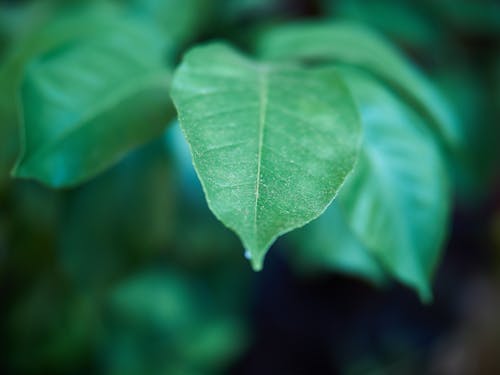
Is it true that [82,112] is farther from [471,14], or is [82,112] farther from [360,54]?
[471,14]

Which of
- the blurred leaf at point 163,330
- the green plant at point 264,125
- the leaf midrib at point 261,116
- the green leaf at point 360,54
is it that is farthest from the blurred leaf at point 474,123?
the leaf midrib at point 261,116

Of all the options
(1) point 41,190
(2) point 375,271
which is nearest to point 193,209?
(1) point 41,190

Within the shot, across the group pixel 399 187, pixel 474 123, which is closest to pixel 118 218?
pixel 399 187

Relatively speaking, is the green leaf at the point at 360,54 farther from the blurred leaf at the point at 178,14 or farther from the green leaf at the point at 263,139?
the blurred leaf at the point at 178,14

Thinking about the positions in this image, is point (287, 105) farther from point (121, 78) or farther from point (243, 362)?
point (243, 362)

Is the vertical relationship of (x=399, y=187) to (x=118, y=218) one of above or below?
above
